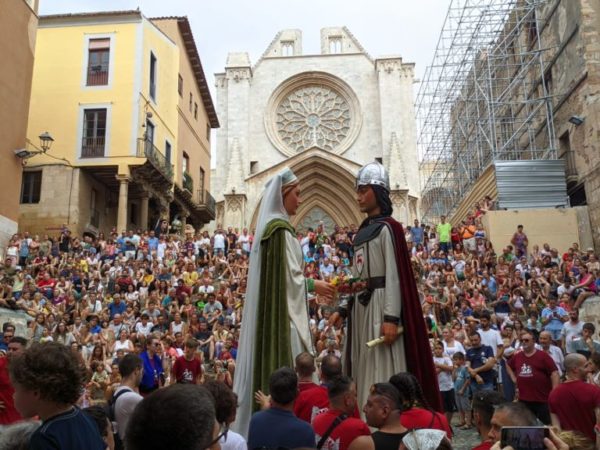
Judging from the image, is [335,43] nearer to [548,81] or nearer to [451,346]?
[548,81]

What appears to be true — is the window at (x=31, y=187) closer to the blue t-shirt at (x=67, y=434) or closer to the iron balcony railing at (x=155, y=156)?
the iron balcony railing at (x=155, y=156)

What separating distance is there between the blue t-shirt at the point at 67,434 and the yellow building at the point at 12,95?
1779cm

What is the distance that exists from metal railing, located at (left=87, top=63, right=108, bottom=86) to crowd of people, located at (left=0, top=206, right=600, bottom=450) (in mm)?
7971

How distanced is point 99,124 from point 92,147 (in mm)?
1085

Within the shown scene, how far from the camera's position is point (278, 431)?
3062mm

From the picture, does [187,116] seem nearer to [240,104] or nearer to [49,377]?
[240,104]

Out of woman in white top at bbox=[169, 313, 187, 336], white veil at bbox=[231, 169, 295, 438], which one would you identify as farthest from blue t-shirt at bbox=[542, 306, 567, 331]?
white veil at bbox=[231, 169, 295, 438]

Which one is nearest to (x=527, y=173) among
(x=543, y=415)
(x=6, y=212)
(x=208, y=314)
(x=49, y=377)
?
(x=208, y=314)

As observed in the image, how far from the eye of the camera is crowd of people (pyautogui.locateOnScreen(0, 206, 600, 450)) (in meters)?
3.02

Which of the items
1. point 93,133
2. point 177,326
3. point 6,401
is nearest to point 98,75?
point 93,133

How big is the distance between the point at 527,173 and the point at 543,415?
14416 mm

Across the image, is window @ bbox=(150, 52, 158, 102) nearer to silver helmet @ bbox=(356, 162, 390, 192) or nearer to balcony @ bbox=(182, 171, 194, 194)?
balcony @ bbox=(182, 171, 194, 194)

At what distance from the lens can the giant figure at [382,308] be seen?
4152 mm

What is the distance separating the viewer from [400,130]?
107 feet
